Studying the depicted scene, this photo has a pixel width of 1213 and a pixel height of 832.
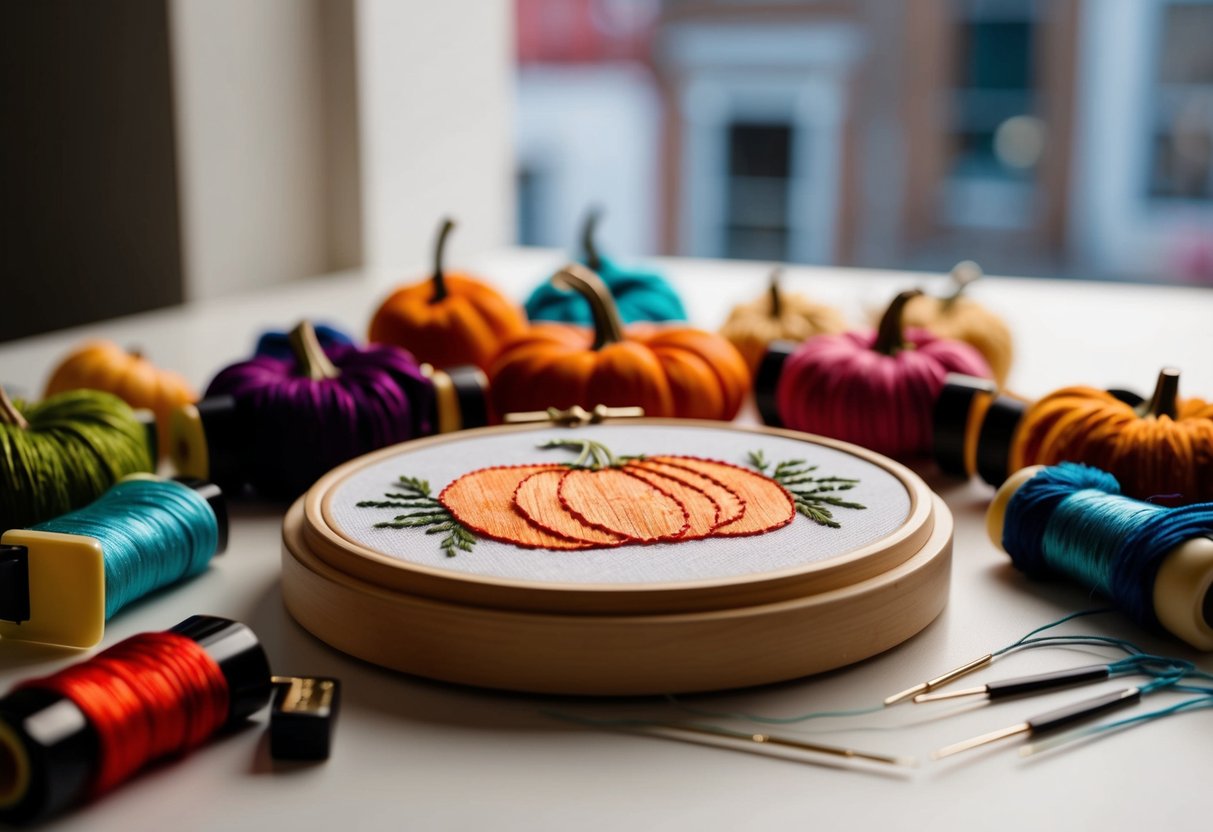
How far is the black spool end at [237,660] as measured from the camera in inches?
28.9

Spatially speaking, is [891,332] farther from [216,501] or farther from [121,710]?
[121,710]

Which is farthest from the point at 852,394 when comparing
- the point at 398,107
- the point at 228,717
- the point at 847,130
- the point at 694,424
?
the point at 847,130

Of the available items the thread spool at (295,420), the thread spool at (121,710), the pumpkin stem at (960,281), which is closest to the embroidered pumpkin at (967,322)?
the pumpkin stem at (960,281)

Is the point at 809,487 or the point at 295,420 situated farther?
the point at 295,420

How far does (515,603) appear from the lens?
2.54 ft

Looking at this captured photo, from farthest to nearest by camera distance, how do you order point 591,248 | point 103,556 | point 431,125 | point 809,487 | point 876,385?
point 431,125 → point 591,248 → point 876,385 → point 809,487 → point 103,556

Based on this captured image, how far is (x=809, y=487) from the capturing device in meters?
0.97

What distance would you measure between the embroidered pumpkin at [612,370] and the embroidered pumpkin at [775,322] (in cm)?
15

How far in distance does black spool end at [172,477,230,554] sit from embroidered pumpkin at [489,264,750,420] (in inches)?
13.5

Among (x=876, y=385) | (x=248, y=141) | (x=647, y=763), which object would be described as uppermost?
(x=248, y=141)

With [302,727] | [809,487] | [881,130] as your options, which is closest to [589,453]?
[809,487]

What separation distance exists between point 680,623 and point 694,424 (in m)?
0.39

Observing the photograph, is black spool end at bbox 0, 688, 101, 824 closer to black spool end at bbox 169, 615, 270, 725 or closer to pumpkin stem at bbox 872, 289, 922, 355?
black spool end at bbox 169, 615, 270, 725

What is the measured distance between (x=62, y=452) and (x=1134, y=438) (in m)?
0.82
